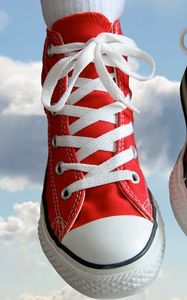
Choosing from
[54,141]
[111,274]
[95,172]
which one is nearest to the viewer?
[111,274]

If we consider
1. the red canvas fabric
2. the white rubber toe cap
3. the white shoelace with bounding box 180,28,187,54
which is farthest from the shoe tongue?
the white rubber toe cap

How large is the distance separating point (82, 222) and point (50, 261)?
0.18 meters

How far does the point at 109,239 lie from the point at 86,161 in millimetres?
273

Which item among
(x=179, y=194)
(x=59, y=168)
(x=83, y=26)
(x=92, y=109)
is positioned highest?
(x=83, y=26)

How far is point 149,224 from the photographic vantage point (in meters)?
2.42

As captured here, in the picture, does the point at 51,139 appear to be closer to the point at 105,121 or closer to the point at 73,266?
the point at 105,121

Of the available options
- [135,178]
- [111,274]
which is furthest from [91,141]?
[111,274]

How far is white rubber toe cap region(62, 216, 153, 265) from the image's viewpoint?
2305 millimetres

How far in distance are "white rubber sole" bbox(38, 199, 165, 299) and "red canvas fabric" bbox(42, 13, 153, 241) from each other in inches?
3.4

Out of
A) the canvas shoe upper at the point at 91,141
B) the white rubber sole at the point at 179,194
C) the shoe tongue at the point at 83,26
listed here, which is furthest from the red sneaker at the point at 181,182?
the shoe tongue at the point at 83,26

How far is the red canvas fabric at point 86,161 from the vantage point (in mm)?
2402

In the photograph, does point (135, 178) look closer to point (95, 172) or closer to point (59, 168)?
point (95, 172)

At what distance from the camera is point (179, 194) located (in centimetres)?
258

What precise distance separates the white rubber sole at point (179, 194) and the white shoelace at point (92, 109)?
0.18 meters
